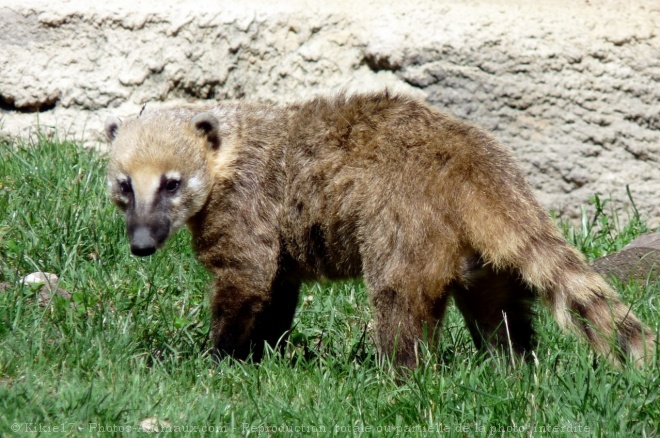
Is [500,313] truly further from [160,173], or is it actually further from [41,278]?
[41,278]

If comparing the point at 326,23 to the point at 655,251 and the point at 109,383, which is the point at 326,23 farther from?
the point at 109,383

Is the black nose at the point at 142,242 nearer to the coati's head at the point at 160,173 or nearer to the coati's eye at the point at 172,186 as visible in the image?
the coati's head at the point at 160,173

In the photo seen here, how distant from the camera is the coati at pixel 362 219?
4.45 m

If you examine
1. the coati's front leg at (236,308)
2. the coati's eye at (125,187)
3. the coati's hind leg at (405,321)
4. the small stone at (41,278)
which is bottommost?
the small stone at (41,278)

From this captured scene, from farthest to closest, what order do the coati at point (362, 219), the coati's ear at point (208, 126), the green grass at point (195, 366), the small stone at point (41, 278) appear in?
the small stone at point (41, 278), the coati's ear at point (208, 126), the coati at point (362, 219), the green grass at point (195, 366)

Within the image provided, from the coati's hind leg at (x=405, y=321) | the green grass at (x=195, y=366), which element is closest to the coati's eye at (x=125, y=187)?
the green grass at (x=195, y=366)

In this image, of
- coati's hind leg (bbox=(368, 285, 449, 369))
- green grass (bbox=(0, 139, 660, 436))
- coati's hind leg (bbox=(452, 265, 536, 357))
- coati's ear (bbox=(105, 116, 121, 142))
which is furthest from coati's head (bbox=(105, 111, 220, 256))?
coati's hind leg (bbox=(452, 265, 536, 357))

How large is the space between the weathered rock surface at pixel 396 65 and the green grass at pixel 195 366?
108cm

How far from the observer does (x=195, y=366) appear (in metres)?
4.90

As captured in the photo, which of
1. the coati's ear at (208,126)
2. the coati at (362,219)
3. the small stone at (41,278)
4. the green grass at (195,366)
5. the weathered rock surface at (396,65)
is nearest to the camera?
the green grass at (195,366)

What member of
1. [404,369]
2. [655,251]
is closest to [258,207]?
[404,369]

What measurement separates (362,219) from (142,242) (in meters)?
1.22

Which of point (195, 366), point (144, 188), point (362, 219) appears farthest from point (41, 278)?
point (362, 219)

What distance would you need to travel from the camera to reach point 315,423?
397cm
